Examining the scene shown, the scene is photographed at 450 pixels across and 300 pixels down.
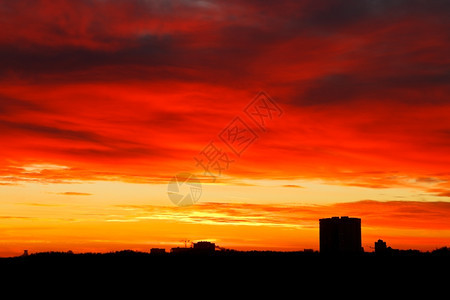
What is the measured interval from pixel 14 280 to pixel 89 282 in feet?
23.7

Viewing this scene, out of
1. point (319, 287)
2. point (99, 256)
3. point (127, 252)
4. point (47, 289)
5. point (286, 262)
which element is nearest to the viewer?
point (47, 289)

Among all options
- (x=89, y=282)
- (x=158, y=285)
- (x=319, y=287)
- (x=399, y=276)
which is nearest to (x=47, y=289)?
(x=89, y=282)

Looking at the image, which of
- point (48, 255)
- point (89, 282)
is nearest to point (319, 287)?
point (89, 282)

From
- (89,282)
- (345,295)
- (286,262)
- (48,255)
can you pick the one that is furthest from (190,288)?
(48,255)

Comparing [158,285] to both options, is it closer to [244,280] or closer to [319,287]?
[244,280]

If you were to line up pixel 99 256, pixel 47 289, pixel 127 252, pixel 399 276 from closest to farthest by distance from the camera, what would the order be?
pixel 47 289
pixel 399 276
pixel 99 256
pixel 127 252

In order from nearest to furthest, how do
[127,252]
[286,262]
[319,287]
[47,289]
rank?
[47,289]
[319,287]
[286,262]
[127,252]

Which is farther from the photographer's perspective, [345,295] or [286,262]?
[286,262]

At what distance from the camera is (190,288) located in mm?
57719

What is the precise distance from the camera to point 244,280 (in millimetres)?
61625

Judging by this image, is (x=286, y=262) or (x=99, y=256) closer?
(x=286, y=262)

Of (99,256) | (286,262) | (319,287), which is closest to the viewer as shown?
(319,287)

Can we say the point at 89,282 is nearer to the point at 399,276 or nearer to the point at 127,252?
the point at 127,252

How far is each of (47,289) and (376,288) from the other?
29.8 meters
